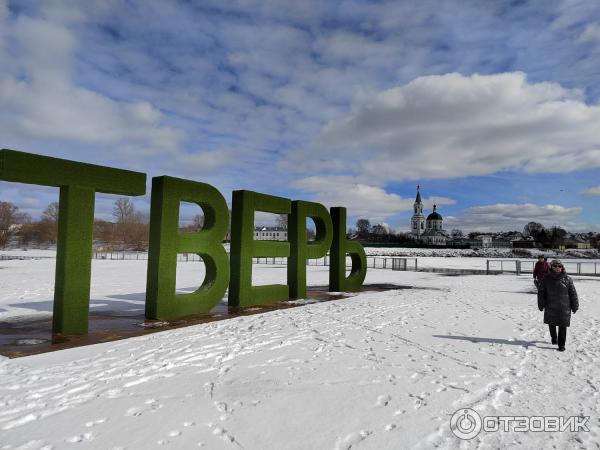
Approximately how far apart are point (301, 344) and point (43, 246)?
295ft

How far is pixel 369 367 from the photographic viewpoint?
590cm

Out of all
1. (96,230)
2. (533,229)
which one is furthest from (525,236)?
(96,230)

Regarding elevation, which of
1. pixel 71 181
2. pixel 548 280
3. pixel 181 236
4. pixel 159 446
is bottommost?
pixel 159 446

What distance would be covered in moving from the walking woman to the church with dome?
13508cm

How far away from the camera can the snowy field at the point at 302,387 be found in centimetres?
378

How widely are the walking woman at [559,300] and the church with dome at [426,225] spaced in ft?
443

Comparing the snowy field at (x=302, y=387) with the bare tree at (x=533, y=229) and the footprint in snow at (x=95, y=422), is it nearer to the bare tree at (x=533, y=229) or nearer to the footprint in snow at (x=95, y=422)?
the footprint in snow at (x=95, y=422)

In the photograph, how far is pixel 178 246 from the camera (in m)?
9.72

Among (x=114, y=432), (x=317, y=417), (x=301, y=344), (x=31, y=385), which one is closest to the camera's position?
(x=114, y=432)

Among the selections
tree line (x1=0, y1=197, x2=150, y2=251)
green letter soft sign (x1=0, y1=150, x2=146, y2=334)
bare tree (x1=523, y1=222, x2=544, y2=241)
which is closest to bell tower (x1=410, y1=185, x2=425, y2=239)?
bare tree (x1=523, y1=222, x2=544, y2=241)

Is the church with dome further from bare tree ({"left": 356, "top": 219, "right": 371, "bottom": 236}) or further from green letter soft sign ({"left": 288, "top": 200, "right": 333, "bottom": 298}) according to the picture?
green letter soft sign ({"left": 288, "top": 200, "right": 333, "bottom": 298})

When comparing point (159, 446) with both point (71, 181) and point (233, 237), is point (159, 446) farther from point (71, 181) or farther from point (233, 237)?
point (233, 237)

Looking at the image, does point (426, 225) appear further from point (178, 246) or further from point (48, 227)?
point (178, 246)

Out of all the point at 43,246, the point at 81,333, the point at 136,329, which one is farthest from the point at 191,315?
the point at 43,246
